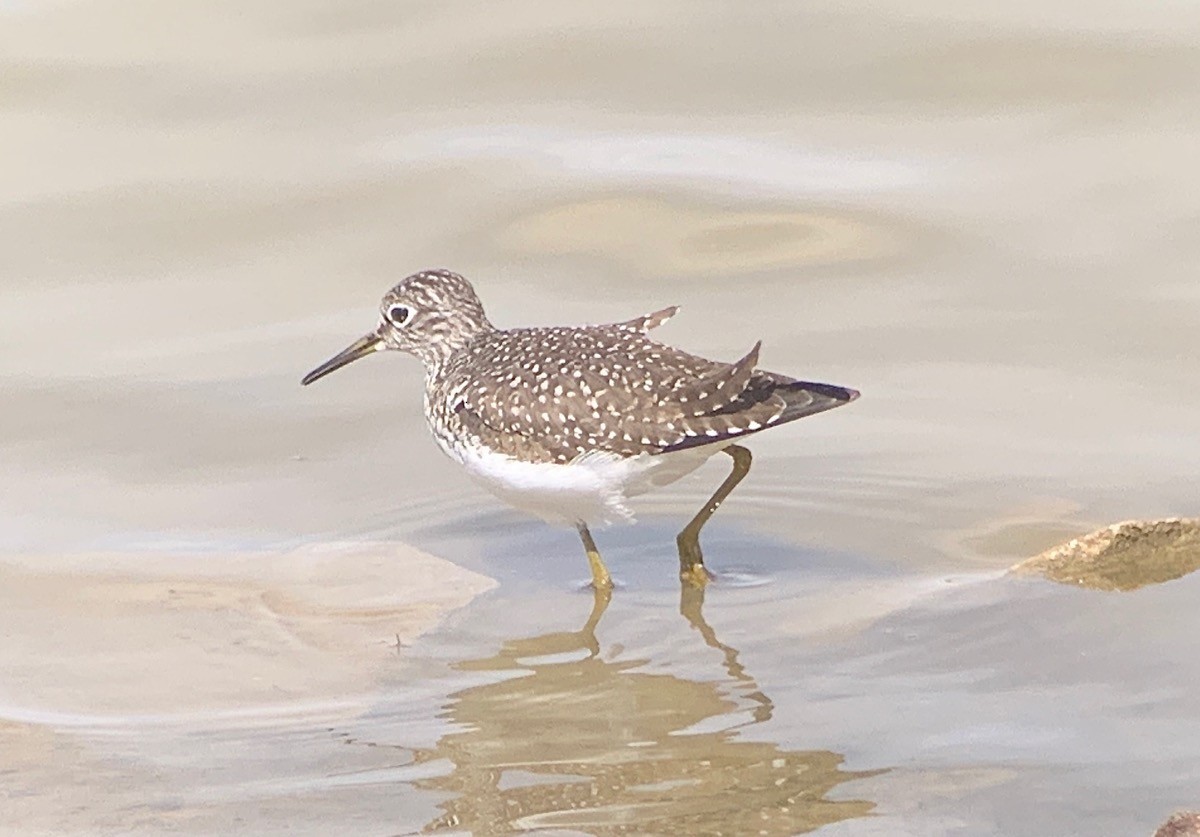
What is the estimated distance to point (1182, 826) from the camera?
13.0ft

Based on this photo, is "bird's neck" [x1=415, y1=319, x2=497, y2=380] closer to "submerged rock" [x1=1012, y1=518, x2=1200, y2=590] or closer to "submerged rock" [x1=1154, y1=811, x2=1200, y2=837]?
"submerged rock" [x1=1012, y1=518, x2=1200, y2=590]

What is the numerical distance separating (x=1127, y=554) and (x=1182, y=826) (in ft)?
7.47

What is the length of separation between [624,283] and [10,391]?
300 centimetres

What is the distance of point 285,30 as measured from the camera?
37.4 ft

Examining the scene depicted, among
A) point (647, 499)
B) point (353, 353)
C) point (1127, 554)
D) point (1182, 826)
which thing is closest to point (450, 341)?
point (353, 353)

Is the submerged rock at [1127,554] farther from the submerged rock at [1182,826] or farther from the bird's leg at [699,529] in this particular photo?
the submerged rock at [1182,826]

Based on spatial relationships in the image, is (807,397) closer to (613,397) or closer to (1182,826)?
(613,397)

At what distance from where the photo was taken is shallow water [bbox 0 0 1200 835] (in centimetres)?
519

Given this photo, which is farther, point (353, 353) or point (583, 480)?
point (353, 353)

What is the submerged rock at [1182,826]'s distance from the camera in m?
3.95

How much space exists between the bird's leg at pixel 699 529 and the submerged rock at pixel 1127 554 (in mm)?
1225

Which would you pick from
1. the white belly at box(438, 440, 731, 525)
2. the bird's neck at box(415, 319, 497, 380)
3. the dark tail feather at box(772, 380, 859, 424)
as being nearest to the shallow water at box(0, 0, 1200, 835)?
the white belly at box(438, 440, 731, 525)

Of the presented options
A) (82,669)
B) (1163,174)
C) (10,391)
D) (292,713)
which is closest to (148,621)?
(82,669)

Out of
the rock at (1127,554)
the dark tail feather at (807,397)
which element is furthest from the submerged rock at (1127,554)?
the dark tail feather at (807,397)
